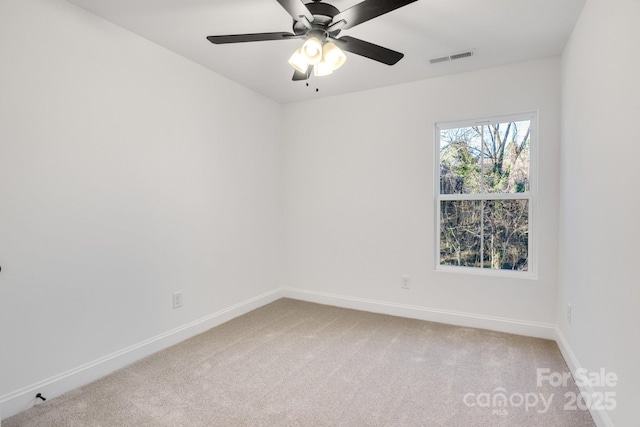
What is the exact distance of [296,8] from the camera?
66.9 inches

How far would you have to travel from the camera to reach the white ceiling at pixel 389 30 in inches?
84.7

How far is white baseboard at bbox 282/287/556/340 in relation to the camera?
2.94 metres

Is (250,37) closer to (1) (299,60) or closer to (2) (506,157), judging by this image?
(1) (299,60)

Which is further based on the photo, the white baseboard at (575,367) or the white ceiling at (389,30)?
the white ceiling at (389,30)

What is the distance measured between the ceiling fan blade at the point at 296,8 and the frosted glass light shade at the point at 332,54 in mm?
190

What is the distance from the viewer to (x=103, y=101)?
7.64ft

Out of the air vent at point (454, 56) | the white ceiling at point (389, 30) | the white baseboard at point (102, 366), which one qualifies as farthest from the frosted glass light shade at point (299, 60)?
the white baseboard at point (102, 366)

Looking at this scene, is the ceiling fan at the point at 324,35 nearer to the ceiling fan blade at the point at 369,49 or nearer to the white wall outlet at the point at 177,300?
the ceiling fan blade at the point at 369,49

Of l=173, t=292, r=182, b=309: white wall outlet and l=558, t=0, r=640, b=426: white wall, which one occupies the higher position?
l=558, t=0, r=640, b=426: white wall

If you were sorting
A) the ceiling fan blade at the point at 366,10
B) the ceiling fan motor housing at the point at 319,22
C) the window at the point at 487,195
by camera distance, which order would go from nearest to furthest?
the ceiling fan blade at the point at 366,10 < the ceiling fan motor housing at the point at 319,22 < the window at the point at 487,195

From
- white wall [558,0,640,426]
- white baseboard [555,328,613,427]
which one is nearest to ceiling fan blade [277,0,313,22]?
white wall [558,0,640,426]

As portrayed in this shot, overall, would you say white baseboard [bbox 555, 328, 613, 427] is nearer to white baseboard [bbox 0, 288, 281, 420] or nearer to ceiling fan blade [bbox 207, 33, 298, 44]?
ceiling fan blade [bbox 207, 33, 298, 44]

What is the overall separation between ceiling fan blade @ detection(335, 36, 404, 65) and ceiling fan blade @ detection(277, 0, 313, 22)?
0.27 m

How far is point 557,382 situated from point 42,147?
366 cm
